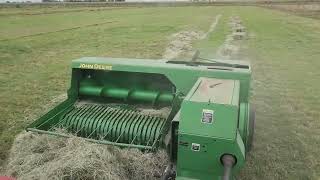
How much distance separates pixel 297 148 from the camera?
6180 mm

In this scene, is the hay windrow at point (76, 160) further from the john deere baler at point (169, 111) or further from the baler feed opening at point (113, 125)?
the baler feed opening at point (113, 125)

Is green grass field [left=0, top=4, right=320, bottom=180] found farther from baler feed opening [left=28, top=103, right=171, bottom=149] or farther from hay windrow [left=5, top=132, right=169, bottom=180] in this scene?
hay windrow [left=5, top=132, right=169, bottom=180]

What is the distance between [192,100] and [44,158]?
1527mm

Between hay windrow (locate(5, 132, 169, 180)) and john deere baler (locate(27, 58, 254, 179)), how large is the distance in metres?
0.11

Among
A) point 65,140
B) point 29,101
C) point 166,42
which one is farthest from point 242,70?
point 166,42

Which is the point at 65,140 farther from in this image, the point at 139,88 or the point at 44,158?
the point at 139,88

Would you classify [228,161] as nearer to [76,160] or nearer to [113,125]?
[76,160]

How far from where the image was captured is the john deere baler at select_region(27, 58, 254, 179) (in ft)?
12.0

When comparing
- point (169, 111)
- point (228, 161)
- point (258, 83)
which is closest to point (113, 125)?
point (169, 111)

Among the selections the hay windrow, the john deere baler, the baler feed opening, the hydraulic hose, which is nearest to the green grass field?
the baler feed opening

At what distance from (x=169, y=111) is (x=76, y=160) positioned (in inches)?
66.9

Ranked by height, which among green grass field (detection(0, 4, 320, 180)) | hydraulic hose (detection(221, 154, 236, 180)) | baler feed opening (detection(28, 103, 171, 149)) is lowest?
green grass field (detection(0, 4, 320, 180))

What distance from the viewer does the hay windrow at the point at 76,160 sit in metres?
3.84

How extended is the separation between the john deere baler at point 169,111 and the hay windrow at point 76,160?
0.11 metres
